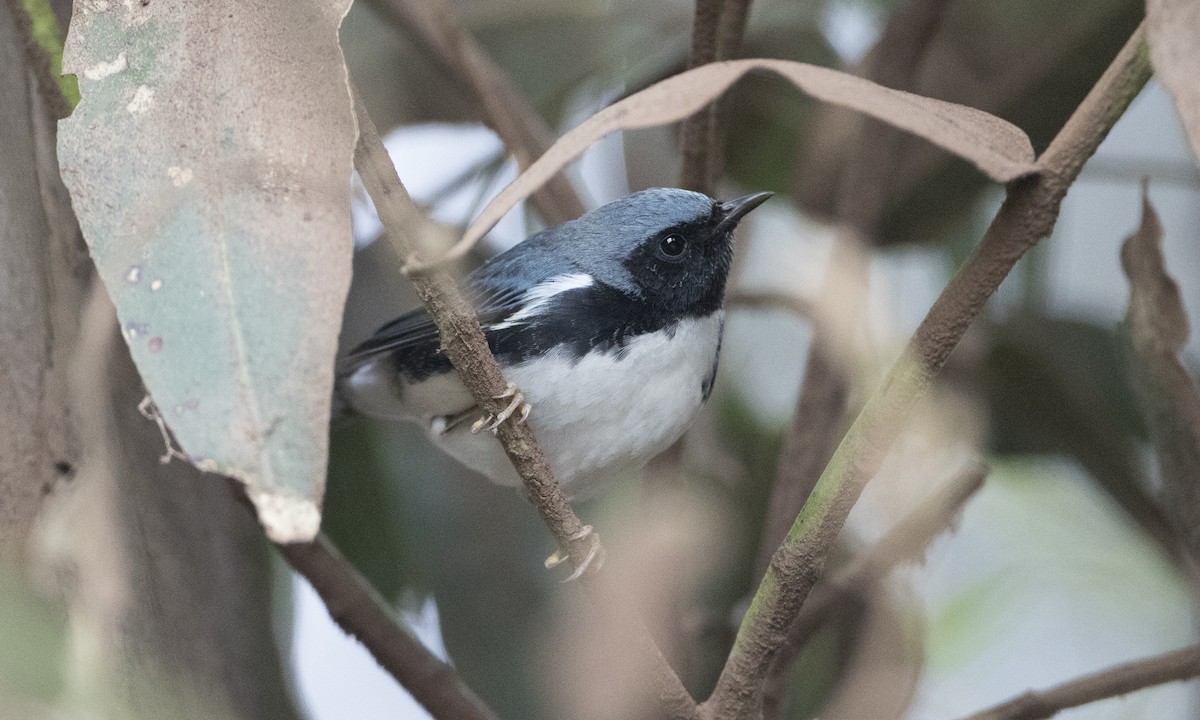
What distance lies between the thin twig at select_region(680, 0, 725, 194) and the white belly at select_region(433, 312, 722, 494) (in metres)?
0.29

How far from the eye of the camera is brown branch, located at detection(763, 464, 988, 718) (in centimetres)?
201

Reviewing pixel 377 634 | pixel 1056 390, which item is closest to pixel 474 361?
pixel 377 634

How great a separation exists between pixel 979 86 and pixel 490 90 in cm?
108

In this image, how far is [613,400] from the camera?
2.37 meters

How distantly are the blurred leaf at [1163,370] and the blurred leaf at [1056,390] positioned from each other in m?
0.68

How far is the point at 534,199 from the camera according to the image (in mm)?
2654

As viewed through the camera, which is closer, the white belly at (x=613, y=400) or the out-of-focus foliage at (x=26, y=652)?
the out-of-focus foliage at (x=26, y=652)

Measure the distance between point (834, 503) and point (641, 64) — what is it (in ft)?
5.79

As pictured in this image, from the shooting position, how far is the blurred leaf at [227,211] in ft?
3.22

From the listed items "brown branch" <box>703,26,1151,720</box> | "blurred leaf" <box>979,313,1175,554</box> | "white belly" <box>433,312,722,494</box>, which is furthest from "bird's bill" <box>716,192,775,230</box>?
"brown branch" <box>703,26,1151,720</box>

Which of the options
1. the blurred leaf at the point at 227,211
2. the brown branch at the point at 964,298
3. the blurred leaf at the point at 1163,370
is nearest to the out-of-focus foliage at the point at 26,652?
the blurred leaf at the point at 227,211

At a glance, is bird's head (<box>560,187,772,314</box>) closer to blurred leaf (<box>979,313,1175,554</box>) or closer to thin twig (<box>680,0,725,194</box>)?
thin twig (<box>680,0,725,194</box>)

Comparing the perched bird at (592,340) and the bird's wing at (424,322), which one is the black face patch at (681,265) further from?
the bird's wing at (424,322)

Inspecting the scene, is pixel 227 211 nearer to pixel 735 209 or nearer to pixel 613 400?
pixel 613 400
